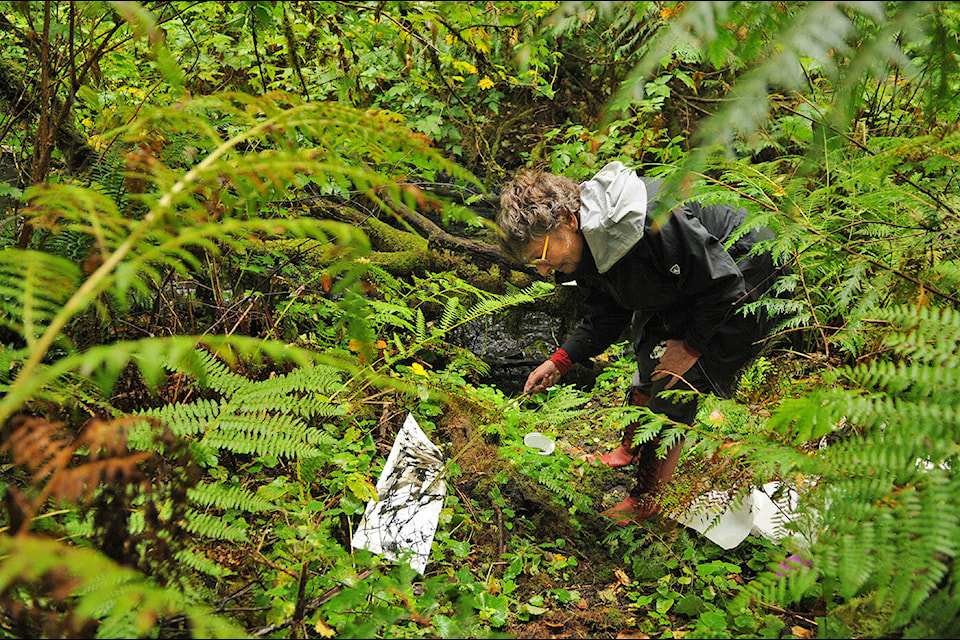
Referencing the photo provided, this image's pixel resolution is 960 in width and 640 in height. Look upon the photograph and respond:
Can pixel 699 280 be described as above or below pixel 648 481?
above

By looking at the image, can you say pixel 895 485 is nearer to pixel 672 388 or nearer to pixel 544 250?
pixel 672 388

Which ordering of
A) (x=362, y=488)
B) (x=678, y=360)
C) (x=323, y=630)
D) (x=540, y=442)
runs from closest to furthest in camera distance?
1. (x=323, y=630)
2. (x=362, y=488)
3. (x=678, y=360)
4. (x=540, y=442)

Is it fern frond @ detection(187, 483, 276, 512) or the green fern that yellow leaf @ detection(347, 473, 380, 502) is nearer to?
fern frond @ detection(187, 483, 276, 512)

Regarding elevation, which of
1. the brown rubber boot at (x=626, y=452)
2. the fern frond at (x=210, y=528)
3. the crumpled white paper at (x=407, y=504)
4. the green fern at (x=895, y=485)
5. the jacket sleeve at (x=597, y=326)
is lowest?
the brown rubber boot at (x=626, y=452)

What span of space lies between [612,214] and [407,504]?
1.51 meters

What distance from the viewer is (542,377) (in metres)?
3.26

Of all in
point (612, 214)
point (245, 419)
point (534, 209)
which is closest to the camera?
point (245, 419)

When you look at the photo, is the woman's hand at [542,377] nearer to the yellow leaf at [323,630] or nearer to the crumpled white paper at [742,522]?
the crumpled white paper at [742,522]

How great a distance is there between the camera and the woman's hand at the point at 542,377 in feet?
10.5

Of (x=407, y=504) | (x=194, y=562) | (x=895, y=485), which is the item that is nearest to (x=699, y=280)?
(x=895, y=485)

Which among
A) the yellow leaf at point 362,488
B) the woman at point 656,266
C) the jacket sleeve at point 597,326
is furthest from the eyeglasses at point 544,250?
the yellow leaf at point 362,488

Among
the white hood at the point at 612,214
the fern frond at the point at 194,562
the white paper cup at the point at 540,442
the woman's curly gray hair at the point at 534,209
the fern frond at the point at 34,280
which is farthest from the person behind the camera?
the white paper cup at the point at 540,442

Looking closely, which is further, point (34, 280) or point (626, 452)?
point (626, 452)

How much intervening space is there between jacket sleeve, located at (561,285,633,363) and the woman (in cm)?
22
